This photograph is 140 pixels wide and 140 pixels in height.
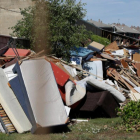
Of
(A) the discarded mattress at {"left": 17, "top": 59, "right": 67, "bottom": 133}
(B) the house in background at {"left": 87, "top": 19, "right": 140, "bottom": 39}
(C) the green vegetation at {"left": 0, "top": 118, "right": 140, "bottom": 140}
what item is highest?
(A) the discarded mattress at {"left": 17, "top": 59, "right": 67, "bottom": 133}

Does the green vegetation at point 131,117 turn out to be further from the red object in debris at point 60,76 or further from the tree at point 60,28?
the tree at point 60,28

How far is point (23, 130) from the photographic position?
5996mm

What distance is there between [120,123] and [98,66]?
22.8 ft

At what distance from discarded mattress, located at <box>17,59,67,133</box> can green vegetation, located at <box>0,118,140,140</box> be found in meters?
0.29

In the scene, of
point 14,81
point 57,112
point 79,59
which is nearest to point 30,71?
point 14,81

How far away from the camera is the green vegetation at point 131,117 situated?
644cm

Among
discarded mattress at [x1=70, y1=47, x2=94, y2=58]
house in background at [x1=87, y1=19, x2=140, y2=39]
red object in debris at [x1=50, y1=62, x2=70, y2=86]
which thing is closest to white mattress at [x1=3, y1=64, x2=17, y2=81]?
red object in debris at [x1=50, y1=62, x2=70, y2=86]

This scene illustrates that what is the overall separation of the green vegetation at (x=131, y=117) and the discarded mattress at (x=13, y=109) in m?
2.24

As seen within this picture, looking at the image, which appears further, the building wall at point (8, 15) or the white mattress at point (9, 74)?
the building wall at point (8, 15)

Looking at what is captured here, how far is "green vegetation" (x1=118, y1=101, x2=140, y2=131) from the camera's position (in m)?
6.44

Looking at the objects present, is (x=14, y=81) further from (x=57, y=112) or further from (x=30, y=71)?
(x=57, y=112)

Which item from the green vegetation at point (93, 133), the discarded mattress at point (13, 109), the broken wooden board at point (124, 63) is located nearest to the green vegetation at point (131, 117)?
the green vegetation at point (93, 133)

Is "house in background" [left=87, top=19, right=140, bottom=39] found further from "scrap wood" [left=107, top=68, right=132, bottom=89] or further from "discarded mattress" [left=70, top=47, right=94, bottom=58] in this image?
"discarded mattress" [left=70, top=47, right=94, bottom=58]

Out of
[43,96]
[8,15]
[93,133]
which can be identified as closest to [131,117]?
[93,133]
